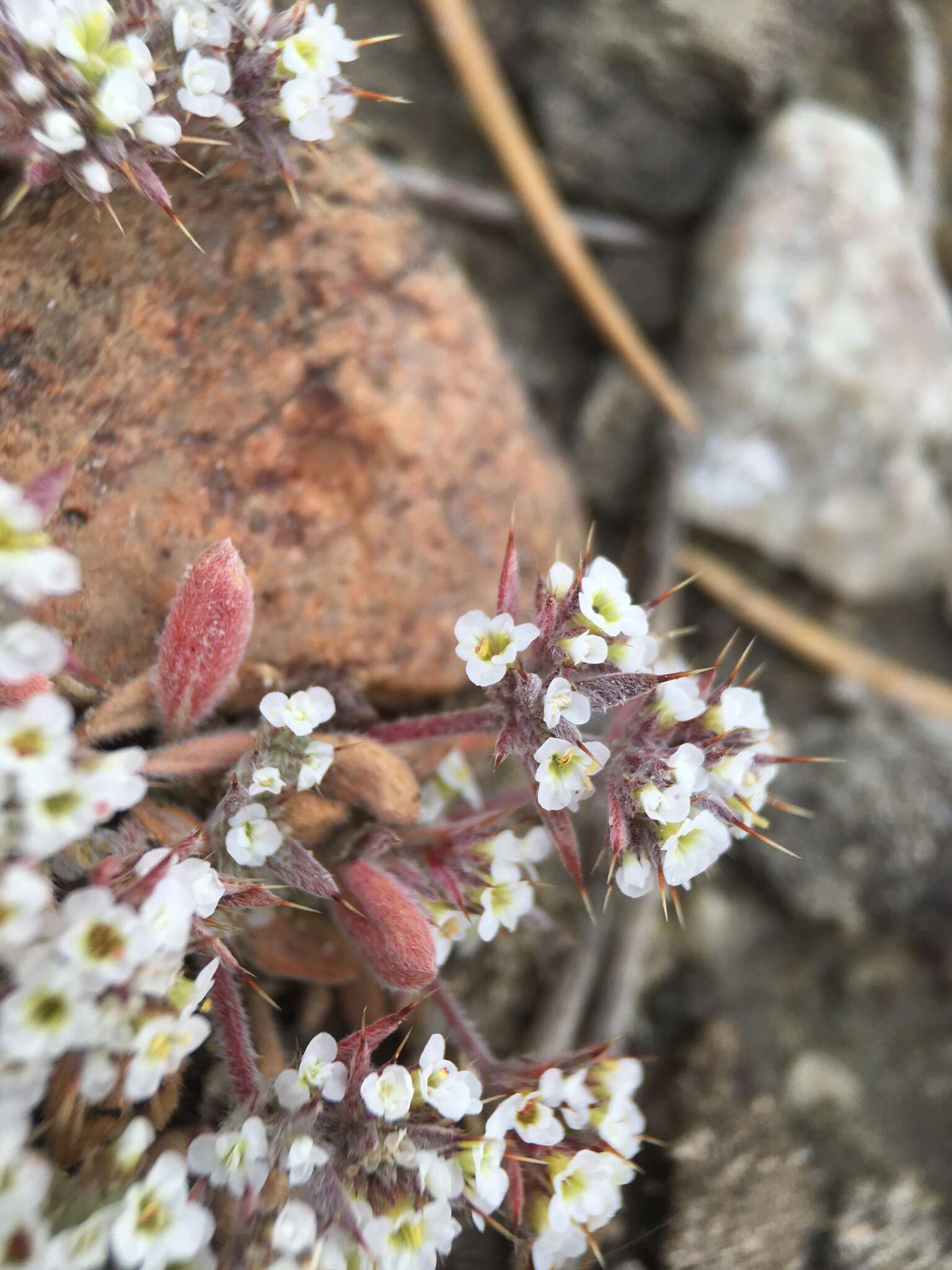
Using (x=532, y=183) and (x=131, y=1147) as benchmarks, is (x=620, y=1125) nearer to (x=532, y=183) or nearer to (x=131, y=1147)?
(x=131, y=1147)

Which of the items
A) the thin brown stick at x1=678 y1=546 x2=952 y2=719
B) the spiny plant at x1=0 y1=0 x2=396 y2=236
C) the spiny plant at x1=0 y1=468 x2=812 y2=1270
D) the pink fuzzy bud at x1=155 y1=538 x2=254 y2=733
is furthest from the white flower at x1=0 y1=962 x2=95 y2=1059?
the thin brown stick at x1=678 y1=546 x2=952 y2=719

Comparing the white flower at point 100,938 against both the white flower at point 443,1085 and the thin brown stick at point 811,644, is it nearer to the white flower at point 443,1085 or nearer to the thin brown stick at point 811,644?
the white flower at point 443,1085

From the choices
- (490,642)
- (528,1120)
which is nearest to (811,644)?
(490,642)

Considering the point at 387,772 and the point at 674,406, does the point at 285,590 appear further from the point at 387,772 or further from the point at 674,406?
the point at 674,406

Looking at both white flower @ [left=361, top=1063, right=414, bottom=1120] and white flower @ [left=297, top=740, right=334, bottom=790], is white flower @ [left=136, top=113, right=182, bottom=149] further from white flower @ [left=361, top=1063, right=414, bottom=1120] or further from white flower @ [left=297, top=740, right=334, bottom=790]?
white flower @ [left=361, top=1063, right=414, bottom=1120]

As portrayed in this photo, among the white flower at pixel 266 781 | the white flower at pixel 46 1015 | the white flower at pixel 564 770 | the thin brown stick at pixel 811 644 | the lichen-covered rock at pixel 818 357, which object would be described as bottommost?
the thin brown stick at pixel 811 644

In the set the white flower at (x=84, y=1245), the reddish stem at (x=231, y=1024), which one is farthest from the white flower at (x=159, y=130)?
the white flower at (x=84, y=1245)
